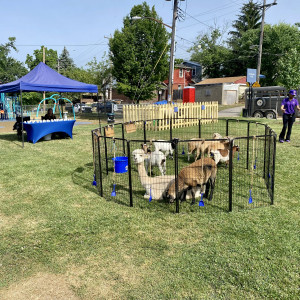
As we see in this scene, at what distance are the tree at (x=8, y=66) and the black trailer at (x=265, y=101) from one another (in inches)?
1999

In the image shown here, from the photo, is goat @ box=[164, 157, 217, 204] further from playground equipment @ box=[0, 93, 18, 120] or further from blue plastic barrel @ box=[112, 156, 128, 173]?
playground equipment @ box=[0, 93, 18, 120]

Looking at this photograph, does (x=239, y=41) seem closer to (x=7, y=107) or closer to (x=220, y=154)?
(x=7, y=107)

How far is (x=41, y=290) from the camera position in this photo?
3.07 meters

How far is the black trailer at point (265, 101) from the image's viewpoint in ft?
67.6

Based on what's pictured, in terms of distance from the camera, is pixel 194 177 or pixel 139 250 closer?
pixel 139 250

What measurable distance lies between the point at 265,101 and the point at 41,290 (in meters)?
21.3

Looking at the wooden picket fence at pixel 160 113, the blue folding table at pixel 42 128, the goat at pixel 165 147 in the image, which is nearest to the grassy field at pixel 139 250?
the goat at pixel 165 147

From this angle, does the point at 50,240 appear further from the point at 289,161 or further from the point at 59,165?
the point at 289,161

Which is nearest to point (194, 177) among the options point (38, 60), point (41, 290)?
point (41, 290)

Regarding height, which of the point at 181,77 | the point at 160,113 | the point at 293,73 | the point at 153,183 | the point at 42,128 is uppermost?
the point at 181,77

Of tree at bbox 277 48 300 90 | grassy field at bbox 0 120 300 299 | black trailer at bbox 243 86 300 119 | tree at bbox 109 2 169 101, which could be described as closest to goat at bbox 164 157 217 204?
grassy field at bbox 0 120 300 299

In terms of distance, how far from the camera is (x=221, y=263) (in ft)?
11.1

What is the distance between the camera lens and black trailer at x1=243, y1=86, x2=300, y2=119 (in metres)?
20.6

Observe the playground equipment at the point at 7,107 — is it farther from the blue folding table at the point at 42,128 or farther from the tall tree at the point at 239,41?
the tall tree at the point at 239,41
